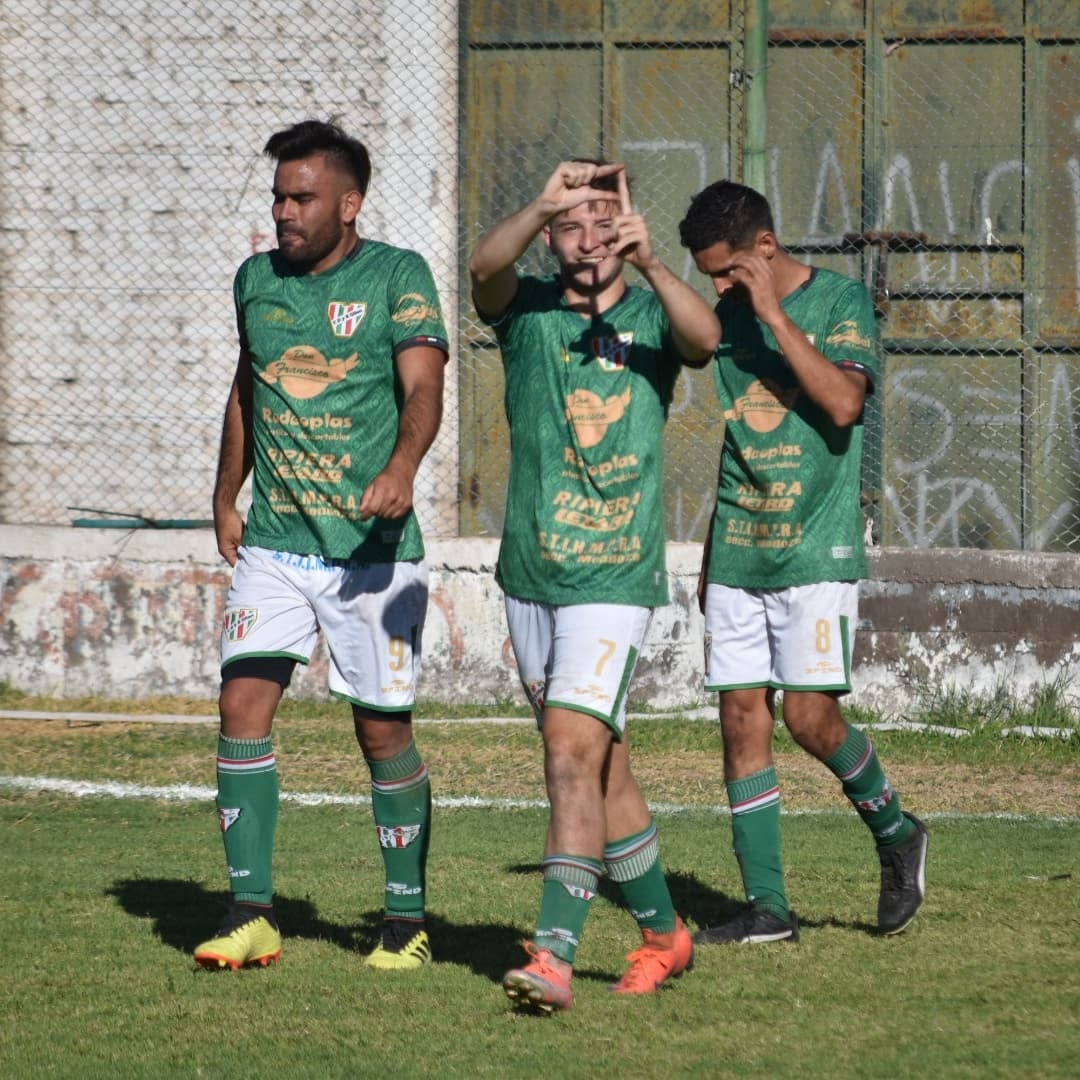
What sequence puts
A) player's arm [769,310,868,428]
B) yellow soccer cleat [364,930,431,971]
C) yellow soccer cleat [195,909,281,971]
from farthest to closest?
player's arm [769,310,868,428], yellow soccer cleat [364,930,431,971], yellow soccer cleat [195,909,281,971]

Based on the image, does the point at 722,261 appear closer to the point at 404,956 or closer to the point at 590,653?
the point at 590,653

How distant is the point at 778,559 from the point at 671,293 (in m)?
1.23

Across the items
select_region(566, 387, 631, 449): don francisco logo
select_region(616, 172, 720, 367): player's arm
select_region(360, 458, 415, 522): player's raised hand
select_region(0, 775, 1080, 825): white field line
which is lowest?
select_region(0, 775, 1080, 825): white field line

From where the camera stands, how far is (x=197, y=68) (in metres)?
10.9

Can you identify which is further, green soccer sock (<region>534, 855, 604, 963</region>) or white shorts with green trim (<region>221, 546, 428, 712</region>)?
white shorts with green trim (<region>221, 546, 428, 712</region>)

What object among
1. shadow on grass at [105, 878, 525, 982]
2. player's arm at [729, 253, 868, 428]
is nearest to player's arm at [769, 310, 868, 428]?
player's arm at [729, 253, 868, 428]

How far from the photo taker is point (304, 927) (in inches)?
211

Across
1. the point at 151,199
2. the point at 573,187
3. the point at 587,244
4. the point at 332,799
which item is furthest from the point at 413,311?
the point at 151,199

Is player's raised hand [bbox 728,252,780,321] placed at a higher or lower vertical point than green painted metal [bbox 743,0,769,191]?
lower

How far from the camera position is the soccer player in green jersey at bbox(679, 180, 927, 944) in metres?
5.19

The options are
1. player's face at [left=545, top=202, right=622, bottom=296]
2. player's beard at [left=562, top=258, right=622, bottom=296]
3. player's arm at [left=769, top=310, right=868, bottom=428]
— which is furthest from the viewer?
player's arm at [left=769, top=310, right=868, bottom=428]

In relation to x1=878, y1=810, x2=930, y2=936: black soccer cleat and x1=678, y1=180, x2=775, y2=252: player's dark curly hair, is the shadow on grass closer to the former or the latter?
x1=878, y1=810, x2=930, y2=936: black soccer cleat

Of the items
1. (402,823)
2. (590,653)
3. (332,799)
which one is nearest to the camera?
(590,653)

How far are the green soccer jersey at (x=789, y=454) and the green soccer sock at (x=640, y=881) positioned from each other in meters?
1.02
